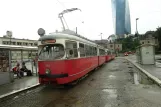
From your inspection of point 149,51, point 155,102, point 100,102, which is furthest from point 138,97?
point 149,51

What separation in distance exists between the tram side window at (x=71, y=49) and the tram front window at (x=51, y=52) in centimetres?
37

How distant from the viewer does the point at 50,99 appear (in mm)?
9281

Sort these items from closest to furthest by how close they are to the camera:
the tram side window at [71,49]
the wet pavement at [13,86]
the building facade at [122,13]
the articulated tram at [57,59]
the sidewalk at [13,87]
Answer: the sidewalk at [13,87]
the articulated tram at [57,59]
the wet pavement at [13,86]
the tram side window at [71,49]
the building facade at [122,13]

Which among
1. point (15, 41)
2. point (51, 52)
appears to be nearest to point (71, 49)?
point (51, 52)

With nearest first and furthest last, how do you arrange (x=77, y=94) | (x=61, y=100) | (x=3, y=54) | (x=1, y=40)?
1. (x=61, y=100)
2. (x=77, y=94)
3. (x=3, y=54)
4. (x=1, y=40)

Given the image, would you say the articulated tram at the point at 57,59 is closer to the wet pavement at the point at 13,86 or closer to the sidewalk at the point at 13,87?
the sidewalk at the point at 13,87

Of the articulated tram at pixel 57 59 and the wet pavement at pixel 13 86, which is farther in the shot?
the wet pavement at pixel 13 86

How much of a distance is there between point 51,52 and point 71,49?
1.14m

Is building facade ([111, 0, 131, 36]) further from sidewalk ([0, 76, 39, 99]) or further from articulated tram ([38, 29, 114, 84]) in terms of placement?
articulated tram ([38, 29, 114, 84])

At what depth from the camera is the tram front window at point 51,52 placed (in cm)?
1114

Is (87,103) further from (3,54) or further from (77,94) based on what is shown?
(3,54)

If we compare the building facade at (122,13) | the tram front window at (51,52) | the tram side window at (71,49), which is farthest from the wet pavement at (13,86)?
the building facade at (122,13)

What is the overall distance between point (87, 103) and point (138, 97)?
2.33 m

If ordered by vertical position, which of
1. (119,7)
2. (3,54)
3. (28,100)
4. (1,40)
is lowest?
(28,100)
